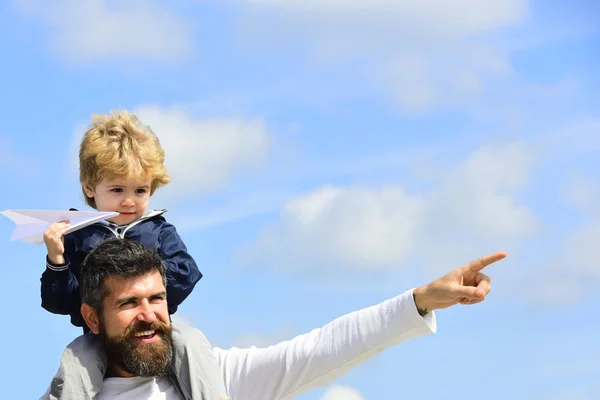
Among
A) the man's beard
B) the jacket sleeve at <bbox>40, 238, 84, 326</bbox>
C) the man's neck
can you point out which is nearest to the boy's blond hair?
the jacket sleeve at <bbox>40, 238, 84, 326</bbox>

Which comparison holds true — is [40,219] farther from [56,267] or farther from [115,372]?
[115,372]

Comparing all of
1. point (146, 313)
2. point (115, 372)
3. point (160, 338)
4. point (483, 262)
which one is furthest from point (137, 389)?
point (483, 262)

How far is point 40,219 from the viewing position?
6.02 m

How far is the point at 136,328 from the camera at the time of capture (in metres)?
5.48

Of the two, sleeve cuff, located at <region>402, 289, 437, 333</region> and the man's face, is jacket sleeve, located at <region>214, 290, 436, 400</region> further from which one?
the man's face

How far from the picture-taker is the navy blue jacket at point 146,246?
5742 mm

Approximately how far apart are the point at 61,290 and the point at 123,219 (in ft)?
2.06

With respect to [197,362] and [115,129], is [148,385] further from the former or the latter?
[115,129]

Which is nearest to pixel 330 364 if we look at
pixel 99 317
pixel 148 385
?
pixel 148 385

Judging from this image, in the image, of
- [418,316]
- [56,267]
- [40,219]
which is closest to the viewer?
[418,316]

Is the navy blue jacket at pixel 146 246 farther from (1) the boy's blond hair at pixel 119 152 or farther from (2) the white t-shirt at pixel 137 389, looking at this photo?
(2) the white t-shirt at pixel 137 389

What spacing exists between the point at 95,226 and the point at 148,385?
45.7 inches

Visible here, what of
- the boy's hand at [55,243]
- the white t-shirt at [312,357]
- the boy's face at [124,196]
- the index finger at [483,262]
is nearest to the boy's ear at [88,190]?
the boy's face at [124,196]

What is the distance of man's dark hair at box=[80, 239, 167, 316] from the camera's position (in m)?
5.51
